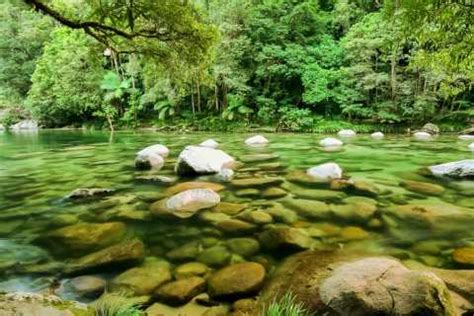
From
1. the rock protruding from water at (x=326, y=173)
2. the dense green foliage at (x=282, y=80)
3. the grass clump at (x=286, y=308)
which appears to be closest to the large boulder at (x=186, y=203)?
the rock protruding from water at (x=326, y=173)

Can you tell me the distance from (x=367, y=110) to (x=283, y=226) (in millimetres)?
19206

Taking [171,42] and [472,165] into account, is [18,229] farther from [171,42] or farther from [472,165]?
[472,165]

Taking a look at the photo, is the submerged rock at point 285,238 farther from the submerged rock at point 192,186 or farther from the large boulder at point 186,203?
the submerged rock at point 192,186

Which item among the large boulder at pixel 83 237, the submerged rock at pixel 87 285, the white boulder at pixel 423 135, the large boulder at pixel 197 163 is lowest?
the white boulder at pixel 423 135

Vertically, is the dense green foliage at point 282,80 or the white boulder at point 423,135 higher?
the dense green foliage at point 282,80

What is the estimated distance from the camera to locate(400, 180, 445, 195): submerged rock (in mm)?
7282

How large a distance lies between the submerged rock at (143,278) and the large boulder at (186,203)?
6.01ft

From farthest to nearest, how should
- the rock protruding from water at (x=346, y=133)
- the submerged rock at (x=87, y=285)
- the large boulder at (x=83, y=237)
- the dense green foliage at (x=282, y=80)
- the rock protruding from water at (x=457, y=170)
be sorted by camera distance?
the dense green foliage at (x=282, y=80)
the rock protruding from water at (x=346, y=133)
the rock protruding from water at (x=457, y=170)
the large boulder at (x=83, y=237)
the submerged rock at (x=87, y=285)

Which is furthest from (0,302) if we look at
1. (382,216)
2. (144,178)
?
(144,178)

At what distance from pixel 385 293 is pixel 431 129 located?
66.3 feet

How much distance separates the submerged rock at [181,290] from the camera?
141 inches

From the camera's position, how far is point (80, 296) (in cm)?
Answer: 364

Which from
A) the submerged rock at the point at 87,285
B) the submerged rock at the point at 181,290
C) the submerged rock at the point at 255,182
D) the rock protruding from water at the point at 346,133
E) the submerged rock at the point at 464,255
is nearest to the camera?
the submerged rock at the point at 181,290

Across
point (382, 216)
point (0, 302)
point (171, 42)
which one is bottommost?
point (382, 216)
